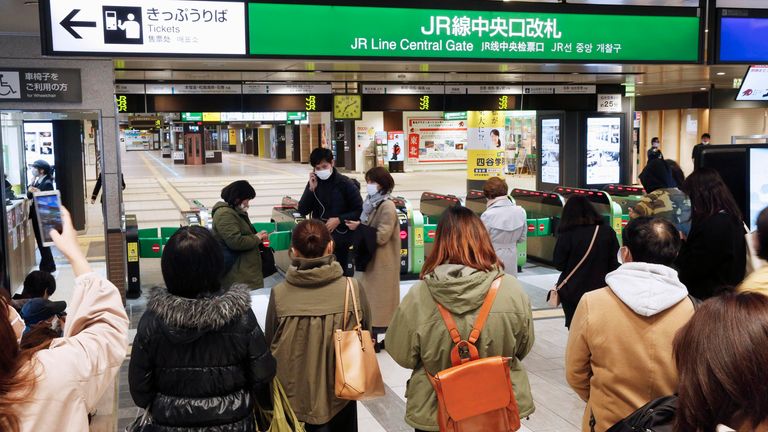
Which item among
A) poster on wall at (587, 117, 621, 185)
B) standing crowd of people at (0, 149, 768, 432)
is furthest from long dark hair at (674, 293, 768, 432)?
poster on wall at (587, 117, 621, 185)

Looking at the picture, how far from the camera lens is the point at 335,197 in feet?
21.0

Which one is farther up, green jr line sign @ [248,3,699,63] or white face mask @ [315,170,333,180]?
green jr line sign @ [248,3,699,63]

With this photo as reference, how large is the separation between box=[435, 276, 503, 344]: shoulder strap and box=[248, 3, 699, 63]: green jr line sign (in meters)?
2.68

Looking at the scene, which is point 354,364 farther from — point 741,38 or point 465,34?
point 741,38

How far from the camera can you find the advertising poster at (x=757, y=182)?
500 cm

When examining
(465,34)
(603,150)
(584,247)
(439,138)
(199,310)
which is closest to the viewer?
(199,310)

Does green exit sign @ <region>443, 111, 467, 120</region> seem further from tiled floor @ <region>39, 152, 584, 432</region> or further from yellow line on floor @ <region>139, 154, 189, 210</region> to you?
yellow line on floor @ <region>139, 154, 189, 210</region>

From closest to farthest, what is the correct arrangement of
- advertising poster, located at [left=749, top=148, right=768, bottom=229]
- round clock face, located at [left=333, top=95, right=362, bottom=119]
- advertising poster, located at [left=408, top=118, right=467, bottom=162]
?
advertising poster, located at [left=749, top=148, right=768, bottom=229] < round clock face, located at [left=333, top=95, right=362, bottom=119] < advertising poster, located at [left=408, top=118, right=467, bottom=162]

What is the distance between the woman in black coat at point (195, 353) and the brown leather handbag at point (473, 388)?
0.69 m

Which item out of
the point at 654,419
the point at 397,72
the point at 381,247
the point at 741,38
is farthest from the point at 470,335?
the point at 397,72

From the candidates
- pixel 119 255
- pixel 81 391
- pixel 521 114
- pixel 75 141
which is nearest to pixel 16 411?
pixel 81 391

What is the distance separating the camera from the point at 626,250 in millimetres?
3051

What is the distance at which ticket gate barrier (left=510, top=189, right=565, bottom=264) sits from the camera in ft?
37.7

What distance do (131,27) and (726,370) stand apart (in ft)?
13.9
